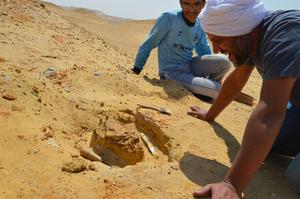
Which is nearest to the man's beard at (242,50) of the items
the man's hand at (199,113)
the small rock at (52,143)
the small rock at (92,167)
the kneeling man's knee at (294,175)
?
the kneeling man's knee at (294,175)

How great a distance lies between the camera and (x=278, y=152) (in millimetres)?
3199

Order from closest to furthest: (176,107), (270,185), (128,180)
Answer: (128,180)
(270,185)
(176,107)

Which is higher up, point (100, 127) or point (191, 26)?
point (191, 26)

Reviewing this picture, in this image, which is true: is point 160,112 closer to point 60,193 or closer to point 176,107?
point 176,107

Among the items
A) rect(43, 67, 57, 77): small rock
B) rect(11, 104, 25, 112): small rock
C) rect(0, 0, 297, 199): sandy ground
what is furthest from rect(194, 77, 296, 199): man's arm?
rect(43, 67, 57, 77): small rock

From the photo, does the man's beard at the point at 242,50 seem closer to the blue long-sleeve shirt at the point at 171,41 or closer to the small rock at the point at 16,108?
the small rock at the point at 16,108

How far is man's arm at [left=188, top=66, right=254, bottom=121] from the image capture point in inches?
121

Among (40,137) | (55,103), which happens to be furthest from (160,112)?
(40,137)

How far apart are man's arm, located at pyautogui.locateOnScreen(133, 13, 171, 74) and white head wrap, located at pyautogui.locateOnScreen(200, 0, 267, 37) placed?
6.59 feet

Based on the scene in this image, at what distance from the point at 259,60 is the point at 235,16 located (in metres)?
0.28

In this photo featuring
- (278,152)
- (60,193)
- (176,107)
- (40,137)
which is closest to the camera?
(60,193)

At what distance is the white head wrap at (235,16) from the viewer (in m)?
2.51

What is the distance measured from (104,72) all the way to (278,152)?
1.89 metres

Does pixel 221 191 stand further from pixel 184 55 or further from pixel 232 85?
pixel 184 55
